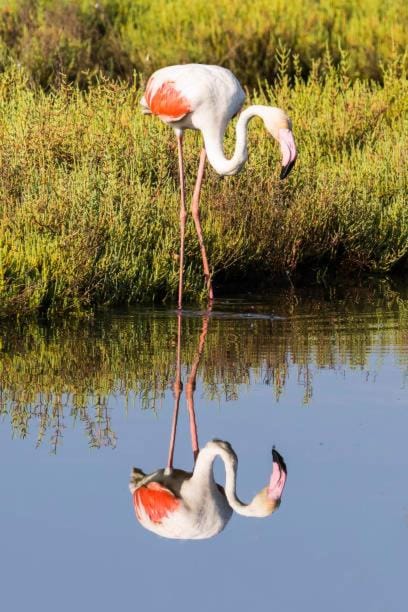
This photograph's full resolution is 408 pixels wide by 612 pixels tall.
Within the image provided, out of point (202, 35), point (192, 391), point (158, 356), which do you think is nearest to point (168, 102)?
point (158, 356)

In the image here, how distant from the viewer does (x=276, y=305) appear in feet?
30.5

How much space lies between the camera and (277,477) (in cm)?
536

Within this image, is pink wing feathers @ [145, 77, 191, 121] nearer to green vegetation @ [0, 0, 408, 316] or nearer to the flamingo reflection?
green vegetation @ [0, 0, 408, 316]

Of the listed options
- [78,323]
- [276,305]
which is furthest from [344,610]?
[276,305]

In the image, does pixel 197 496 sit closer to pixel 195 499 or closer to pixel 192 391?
pixel 195 499

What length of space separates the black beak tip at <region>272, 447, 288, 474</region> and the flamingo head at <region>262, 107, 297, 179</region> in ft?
11.8

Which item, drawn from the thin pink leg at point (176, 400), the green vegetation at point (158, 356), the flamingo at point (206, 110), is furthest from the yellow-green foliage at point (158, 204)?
the thin pink leg at point (176, 400)

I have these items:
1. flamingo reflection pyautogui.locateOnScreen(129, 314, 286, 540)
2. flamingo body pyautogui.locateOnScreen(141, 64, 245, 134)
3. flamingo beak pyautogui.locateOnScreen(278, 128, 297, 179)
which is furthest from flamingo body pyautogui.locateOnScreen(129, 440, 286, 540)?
flamingo body pyautogui.locateOnScreen(141, 64, 245, 134)

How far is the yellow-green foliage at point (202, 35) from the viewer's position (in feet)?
53.8

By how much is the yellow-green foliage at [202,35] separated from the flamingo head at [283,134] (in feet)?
23.0

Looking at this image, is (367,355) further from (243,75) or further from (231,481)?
(243,75)

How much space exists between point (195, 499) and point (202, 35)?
11988mm

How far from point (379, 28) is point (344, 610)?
43.6ft

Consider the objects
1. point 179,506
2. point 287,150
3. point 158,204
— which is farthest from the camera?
point 158,204
